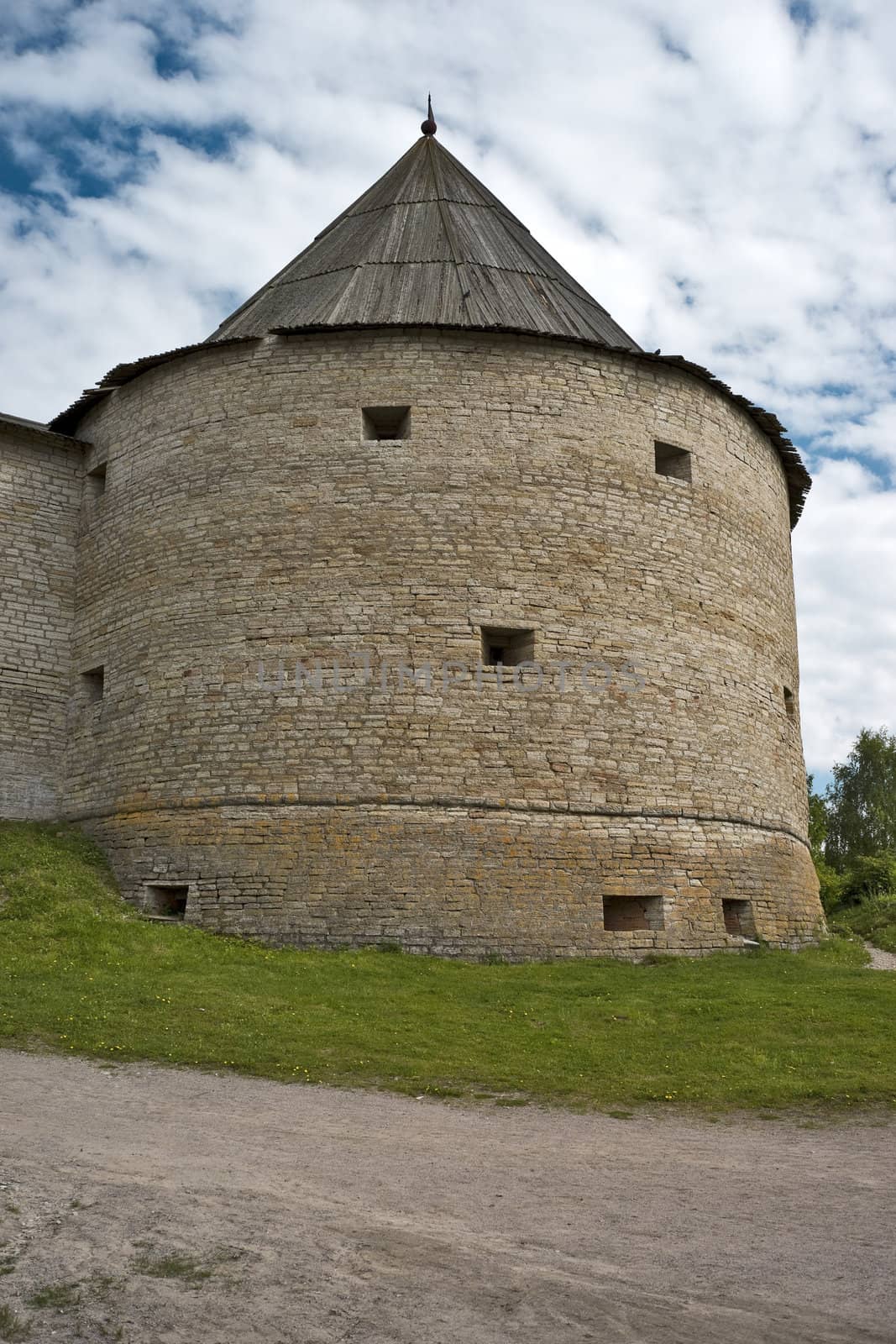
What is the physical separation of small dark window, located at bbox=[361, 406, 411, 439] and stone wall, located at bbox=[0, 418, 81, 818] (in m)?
4.80

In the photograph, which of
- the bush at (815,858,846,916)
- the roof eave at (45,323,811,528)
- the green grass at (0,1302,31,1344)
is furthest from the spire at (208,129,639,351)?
the green grass at (0,1302,31,1344)

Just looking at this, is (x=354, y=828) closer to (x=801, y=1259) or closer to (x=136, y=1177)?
(x=136, y=1177)

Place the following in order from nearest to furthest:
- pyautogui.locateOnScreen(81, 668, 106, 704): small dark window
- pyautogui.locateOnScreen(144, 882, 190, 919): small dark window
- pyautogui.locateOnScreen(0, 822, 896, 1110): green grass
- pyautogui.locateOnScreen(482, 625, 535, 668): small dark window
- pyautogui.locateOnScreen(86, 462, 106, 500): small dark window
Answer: pyautogui.locateOnScreen(0, 822, 896, 1110): green grass, pyautogui.locateOnScreen(144, 882, 190, 919): small dark window, pyautogui.locateOnScreen(482, 625, 535, 668): small dark window, pyautogui.locateOnScreen(81, 668, 106, 704): small dark window, pyautogui.locateOnScreen(86, 462, 106, 500): small dark window

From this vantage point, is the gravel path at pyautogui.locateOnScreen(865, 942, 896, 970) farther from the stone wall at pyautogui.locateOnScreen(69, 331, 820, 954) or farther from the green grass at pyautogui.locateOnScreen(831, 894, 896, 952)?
the stone wall at pyautogui.locateOnScreen(69, 331, 820, 954)

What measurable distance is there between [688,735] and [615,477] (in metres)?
3.49

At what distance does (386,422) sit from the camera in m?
16.0

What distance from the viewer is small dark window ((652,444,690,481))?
16.6m

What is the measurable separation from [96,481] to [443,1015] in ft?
34.3

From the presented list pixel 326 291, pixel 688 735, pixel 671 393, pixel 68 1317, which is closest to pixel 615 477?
pixel 671 393

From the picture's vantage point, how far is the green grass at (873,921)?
58.1ft

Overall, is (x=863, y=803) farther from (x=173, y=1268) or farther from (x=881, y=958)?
(x=173, y=1268)

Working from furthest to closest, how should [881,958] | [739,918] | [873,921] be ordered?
[873,921] → [881,958] → [739,918]

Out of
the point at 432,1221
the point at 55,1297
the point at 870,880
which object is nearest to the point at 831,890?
the point at 870,880

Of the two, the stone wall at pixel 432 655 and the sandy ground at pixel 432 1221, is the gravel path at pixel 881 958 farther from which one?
the sandy ground at pixel 432 1221
